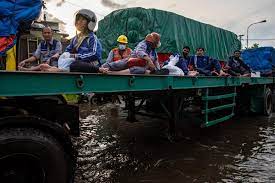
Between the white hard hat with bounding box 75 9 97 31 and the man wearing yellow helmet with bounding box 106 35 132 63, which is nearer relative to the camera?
the white hard hat with bounding box 75 9 97 31

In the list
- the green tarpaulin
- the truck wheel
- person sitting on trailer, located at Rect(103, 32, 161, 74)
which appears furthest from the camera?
the green tarpaulin

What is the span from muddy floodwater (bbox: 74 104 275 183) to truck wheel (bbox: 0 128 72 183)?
158 cm

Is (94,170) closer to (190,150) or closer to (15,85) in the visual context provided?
(190,150)

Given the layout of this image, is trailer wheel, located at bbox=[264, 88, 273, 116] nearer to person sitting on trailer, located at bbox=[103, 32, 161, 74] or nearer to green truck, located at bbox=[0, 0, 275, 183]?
green truck, located at bbox=[0, 0, 275, 183]

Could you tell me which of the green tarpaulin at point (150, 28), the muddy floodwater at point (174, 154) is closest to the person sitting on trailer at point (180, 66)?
the muddy floodwater at point (174, 154)

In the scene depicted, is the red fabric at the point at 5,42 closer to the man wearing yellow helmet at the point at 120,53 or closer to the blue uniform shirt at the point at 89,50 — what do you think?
the blue uniform shirt at the point at 89,50

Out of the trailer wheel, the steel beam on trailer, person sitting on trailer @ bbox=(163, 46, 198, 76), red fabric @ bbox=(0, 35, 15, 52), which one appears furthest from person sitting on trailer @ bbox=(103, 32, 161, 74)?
the trailer wheel

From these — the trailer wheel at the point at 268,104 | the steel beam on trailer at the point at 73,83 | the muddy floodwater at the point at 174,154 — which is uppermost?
the steel beam on trailer at the point at 73,83

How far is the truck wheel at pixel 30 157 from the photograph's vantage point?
2549mm

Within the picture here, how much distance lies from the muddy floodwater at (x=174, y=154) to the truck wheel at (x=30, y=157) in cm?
158

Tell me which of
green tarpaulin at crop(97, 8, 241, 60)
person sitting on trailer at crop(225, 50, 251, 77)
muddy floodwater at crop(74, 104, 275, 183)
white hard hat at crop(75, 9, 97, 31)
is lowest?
muddy floodwater at crop(74, 104, 275, 183)

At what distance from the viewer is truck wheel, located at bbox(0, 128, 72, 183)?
2549 millimetres

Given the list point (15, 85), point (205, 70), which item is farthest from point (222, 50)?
point (15, 85)

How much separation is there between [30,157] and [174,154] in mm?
3386
